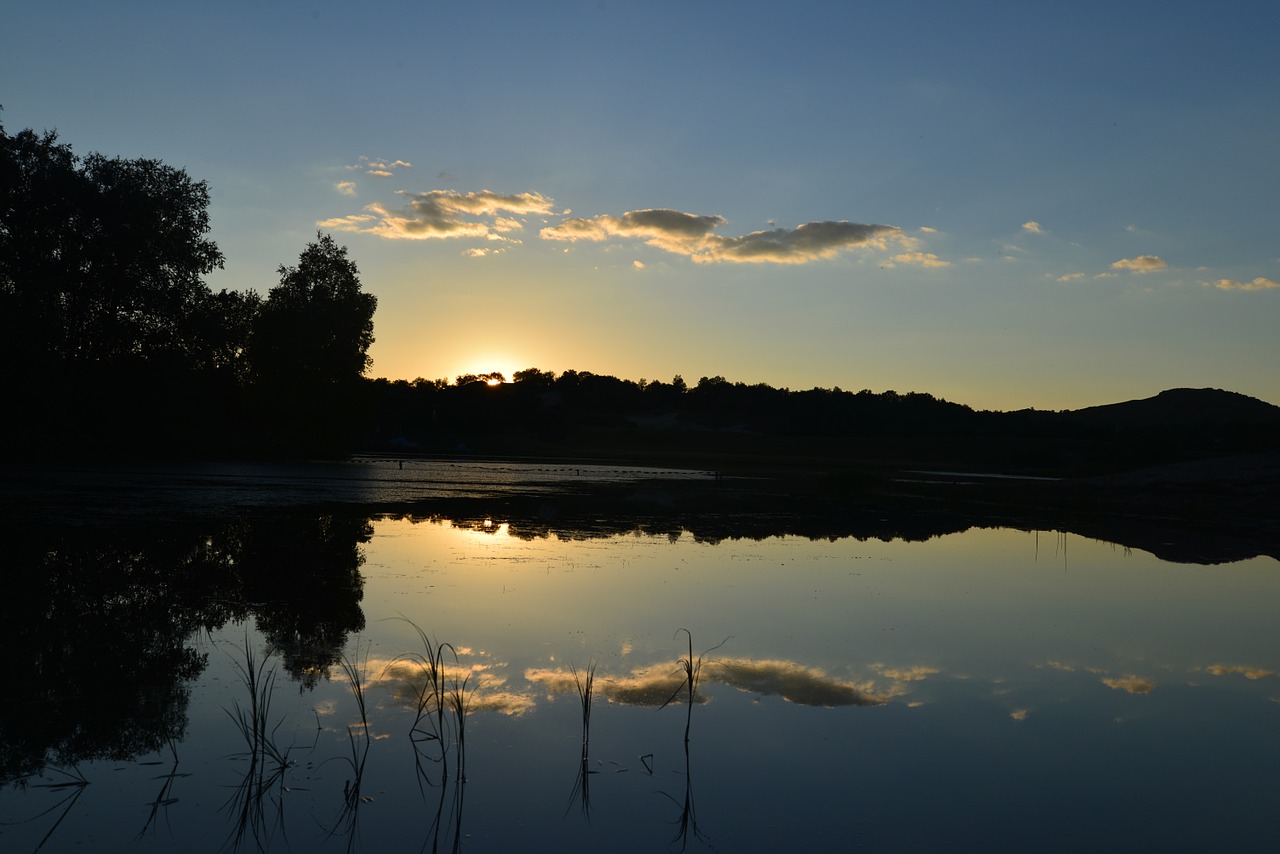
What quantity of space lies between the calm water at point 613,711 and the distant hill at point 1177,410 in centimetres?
12349

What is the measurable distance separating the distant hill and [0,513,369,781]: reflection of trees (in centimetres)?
12580

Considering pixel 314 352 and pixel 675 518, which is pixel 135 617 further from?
pixel 314 352

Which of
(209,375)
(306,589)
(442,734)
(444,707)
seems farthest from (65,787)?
(209,375)

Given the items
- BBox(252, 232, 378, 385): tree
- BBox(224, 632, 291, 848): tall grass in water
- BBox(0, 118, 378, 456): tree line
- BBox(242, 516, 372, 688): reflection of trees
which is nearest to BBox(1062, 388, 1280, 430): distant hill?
BBox(252, 232, 378, 385): tree

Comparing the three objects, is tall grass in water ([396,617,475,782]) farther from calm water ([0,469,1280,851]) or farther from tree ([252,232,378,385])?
tree ([252,232,378,385])

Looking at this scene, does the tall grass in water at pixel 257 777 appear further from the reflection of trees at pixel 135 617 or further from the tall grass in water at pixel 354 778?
the reflection of trees at pixel 135 617

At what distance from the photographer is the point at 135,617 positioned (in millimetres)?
10805

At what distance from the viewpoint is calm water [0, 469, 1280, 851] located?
5.99m

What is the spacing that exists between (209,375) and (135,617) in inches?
1974

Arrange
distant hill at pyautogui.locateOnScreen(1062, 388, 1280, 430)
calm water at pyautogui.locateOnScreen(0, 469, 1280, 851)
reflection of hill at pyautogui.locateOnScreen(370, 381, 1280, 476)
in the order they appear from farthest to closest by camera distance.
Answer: distant hill at pyautogui.locateOnScreen(1062, 388, 1280, 430) < reflection of hill at pyautogui.locateOnScreen(370, 381, 1280, 476) < calm water at pyautogui.locateOnScreen(0, 469, 1280, 851)

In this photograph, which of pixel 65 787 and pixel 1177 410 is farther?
pixel 1177 410

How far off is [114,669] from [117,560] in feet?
22.6

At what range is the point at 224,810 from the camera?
5.90 metres

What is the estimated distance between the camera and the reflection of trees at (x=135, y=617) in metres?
7.17
